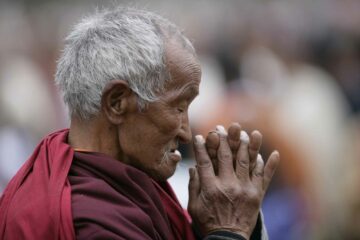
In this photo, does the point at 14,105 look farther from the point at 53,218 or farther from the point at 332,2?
the point at 53,218

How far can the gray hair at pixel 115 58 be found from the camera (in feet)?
9.32

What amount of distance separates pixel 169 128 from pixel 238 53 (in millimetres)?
5040

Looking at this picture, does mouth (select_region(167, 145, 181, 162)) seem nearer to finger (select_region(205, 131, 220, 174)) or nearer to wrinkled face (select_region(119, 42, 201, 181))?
wrinkled face (select_region(119, 42, 201, 181))

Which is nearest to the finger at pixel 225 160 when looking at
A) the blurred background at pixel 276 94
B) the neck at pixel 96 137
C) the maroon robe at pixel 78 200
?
the maroon robe at pixel 78 200

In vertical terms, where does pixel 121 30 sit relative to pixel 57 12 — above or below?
above

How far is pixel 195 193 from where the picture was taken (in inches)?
121

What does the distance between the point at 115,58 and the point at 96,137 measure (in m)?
0.26

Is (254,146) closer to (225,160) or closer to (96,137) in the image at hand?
(225,160)

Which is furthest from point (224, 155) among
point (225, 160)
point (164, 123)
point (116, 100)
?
point (116, 100)

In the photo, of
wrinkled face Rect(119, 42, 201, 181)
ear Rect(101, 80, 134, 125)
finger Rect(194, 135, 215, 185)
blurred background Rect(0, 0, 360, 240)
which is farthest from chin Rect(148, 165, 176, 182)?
blurred background Rect(0, 0, 360, 240)

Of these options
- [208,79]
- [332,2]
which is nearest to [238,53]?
[208,79]

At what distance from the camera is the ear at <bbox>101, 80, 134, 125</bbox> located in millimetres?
2844

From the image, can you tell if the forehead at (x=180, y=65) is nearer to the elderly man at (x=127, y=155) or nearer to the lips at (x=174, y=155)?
the elderly man at (x=127, y=155)

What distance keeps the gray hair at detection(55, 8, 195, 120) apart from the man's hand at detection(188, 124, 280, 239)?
1.06 feet
